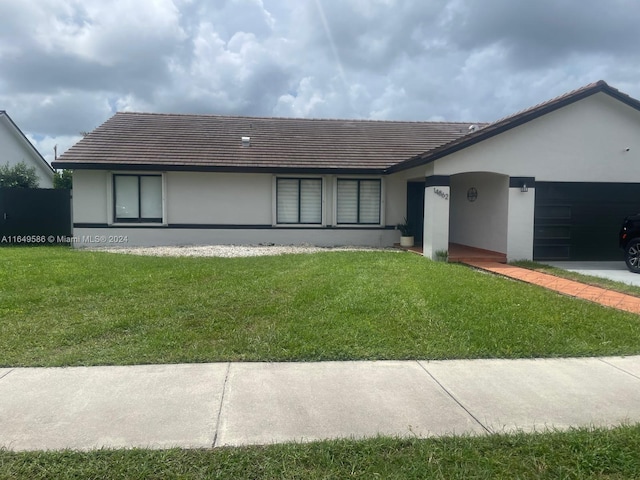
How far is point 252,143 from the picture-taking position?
17578mm

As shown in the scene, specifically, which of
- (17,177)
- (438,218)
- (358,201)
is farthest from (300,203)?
(17,177)

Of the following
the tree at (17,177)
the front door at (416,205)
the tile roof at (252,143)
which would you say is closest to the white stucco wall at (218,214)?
the front door at (416,205)

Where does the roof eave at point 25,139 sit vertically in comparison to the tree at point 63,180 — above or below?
above

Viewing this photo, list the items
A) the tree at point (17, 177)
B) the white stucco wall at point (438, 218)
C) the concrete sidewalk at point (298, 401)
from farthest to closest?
the tree at point (17, 177)
the white stucco wall at point (438, 218)
the concrete sidewalk at point (298, 401)

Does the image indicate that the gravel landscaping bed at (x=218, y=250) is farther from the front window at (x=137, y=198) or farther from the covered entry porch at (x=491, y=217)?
the covered entry porch at (x=491, y=217)

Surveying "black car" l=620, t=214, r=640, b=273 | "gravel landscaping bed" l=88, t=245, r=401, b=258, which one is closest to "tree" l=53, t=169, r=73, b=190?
"gravel landscaping bed" l=88, t=245, r=401, b=258

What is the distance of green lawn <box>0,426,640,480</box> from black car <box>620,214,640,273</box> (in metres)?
9.45

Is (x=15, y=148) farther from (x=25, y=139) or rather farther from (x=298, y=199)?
(x=298, y=199)

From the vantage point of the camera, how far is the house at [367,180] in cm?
1248

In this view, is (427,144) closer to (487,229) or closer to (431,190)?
(487,229)

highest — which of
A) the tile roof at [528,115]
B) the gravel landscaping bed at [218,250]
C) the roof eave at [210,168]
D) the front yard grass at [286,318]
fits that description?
the tile roof at [528,115]

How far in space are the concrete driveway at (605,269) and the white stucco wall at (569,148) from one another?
7.75 ft

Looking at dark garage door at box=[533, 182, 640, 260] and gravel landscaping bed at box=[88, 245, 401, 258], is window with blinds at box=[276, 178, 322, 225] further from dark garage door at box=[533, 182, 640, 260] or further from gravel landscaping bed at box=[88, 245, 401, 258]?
dark garage door at box=[533, 182, 640, 260]

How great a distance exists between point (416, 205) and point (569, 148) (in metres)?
5.59
